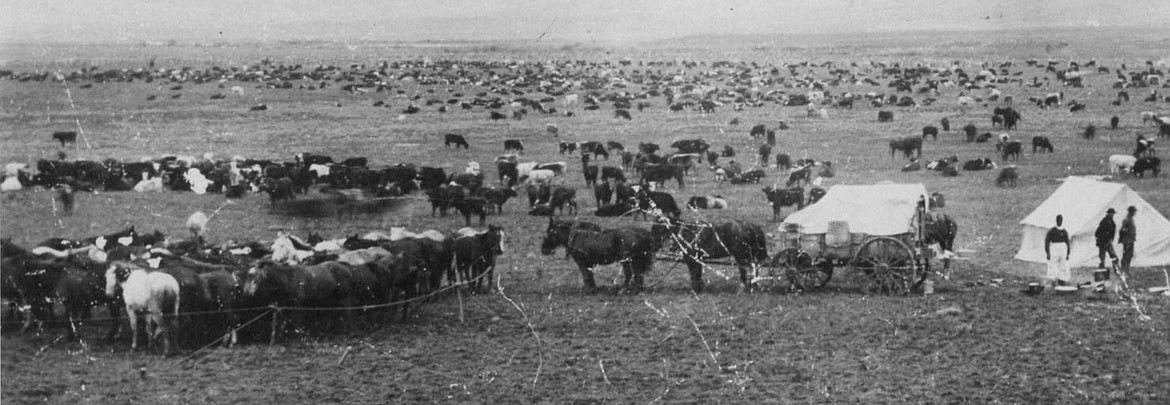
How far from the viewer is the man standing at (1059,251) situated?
1645 centimetres

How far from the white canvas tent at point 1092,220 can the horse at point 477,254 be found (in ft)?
30.6

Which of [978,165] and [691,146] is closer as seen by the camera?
[978,165]

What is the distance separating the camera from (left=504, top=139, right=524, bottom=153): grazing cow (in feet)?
125

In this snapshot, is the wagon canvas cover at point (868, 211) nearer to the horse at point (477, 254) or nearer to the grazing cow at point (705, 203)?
the horse at point (477, 254)

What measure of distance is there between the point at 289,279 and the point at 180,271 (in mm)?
1394

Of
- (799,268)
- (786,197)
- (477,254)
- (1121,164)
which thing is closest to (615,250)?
(477,254)

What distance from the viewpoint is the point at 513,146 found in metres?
38.3

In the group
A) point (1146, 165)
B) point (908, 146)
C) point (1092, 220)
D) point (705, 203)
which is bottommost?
point (705, 203)

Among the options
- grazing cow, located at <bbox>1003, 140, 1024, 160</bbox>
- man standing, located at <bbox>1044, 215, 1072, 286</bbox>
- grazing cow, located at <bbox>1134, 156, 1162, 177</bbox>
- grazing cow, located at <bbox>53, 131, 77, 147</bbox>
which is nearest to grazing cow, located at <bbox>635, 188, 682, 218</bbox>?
man standing, located at <bbox>1044, 215, 1072, 286</bbox>

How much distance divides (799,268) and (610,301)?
3.00 meters

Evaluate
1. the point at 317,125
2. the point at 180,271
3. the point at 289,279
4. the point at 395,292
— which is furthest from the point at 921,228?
the point at 317,125

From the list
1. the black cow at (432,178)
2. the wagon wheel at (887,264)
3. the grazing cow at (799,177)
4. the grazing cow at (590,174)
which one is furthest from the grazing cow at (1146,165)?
the black cow at (432,178)

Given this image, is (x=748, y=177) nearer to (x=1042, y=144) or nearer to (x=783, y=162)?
(x=783, y=162)

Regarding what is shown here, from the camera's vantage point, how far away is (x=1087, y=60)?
75.5 metres
